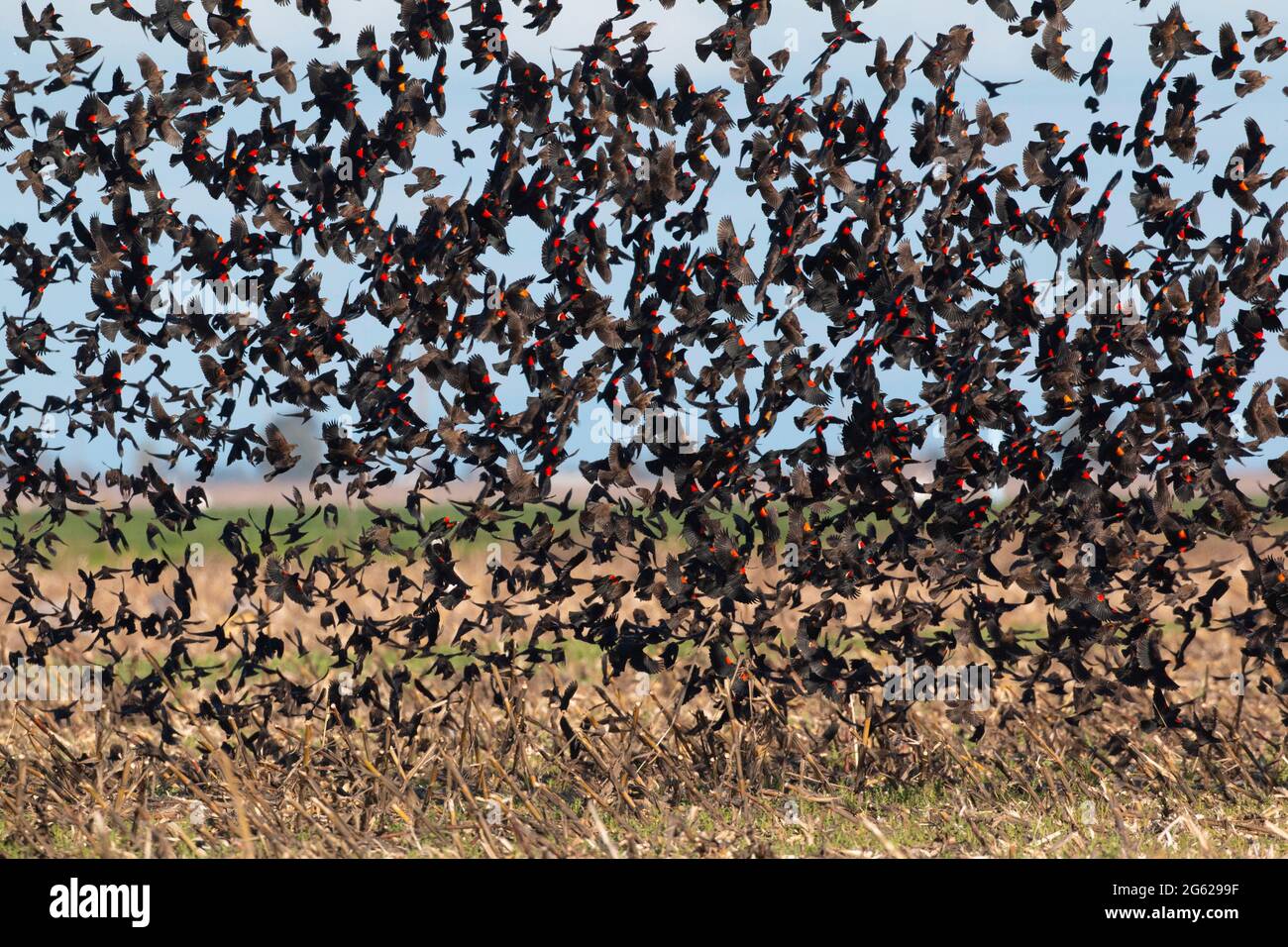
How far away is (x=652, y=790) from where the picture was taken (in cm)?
485

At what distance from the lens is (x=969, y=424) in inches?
181

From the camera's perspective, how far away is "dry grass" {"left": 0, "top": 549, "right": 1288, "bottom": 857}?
426 cm

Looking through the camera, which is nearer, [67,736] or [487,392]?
[487,392]

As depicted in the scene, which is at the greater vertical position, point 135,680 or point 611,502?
A: point 611,502

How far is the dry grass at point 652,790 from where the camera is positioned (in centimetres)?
426

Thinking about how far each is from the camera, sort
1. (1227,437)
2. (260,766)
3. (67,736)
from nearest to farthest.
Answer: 1. (1227,437)
2. (260,766)
3. (67,736)

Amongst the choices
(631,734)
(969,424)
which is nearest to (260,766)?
(631,734)

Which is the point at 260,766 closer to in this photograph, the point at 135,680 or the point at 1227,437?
the point at 135,680
